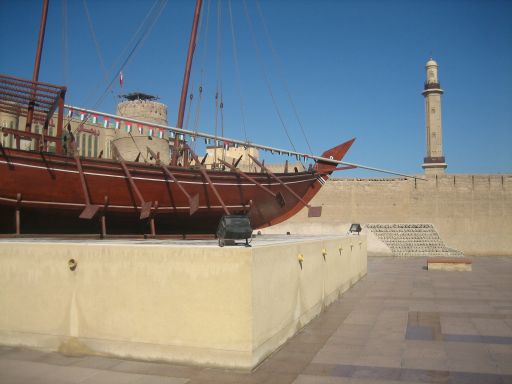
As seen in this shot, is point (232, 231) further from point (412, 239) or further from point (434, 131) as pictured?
point (434, 131)

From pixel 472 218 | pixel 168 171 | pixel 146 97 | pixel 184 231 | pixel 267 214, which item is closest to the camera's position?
pixel 168 171

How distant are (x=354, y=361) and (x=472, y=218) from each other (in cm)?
2678

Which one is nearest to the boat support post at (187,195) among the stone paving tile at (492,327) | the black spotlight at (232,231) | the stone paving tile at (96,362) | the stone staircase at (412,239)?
the black spotlight at (232,231)

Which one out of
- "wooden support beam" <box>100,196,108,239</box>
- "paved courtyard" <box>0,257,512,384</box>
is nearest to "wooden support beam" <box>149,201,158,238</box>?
"wooden support beam" <box>100,196,108,239</box>

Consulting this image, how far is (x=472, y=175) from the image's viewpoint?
30.4 meters

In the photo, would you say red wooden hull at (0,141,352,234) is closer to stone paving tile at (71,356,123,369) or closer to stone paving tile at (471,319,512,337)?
stone paving tile at (71,356,123,369)

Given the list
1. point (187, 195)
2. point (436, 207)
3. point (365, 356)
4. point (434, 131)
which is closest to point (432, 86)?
point (434, 131)

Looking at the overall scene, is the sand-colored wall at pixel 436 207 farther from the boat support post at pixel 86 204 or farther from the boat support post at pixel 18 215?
the boat support post at pixel 18 215

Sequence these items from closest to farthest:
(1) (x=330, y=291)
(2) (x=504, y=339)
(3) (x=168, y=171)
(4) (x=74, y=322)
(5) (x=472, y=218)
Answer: (4) (x=74, y=322) → (2) (x=504, y=339) → (1) (x=330, y=291) → (3) (x=168, y=171) → (5) (x=472, y=218)

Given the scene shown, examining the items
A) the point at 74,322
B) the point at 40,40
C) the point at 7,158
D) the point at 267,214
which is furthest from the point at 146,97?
the point at 74,322

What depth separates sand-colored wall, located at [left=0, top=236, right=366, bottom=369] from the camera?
5.76m

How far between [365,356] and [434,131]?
38083mm

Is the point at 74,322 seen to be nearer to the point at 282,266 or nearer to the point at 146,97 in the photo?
the point at 282,266

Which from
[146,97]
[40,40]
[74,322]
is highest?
[146,97]
